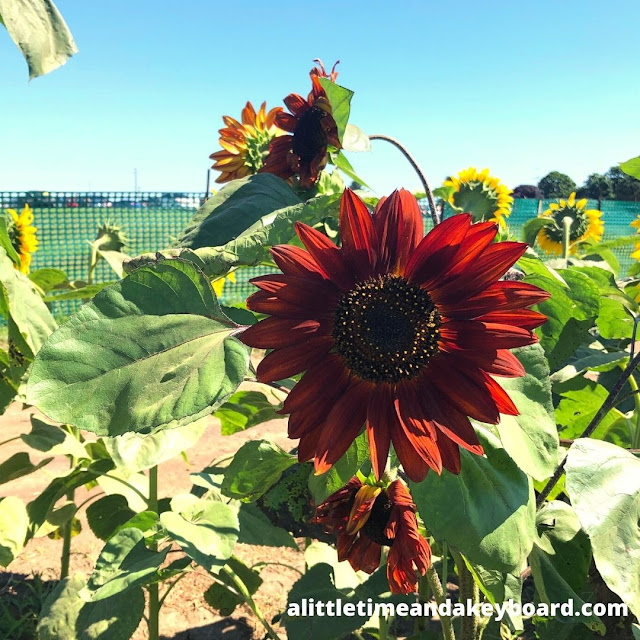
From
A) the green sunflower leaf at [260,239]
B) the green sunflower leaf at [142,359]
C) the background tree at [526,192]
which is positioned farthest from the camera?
the background tree at [526,192]

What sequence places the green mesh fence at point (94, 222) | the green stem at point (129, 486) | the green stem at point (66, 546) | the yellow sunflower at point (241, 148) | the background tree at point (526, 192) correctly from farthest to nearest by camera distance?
the background tree at point (526, 192) → the green mesh fence at point (94, 222) → the green stem at point (66, 546) → the green stem at point (129, 486) → the yellow sunflower at point (241, 148)

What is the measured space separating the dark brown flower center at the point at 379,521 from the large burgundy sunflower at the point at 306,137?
0.41 meters

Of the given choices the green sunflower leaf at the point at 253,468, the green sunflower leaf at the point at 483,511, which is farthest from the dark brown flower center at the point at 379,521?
the green sunflower leaf at the point at 483,511

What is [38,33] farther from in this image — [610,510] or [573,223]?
[573,223]

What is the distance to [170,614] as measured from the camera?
167 centimetres

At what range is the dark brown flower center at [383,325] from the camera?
0.56 metres

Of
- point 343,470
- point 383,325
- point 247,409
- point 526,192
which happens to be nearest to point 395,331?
point 383,325

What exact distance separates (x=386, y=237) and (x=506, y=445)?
0.65 ft

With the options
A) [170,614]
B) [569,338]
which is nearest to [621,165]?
[569,338]

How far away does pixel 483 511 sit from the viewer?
0.54m

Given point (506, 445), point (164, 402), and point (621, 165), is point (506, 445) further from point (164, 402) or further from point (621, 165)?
point (621, 165)

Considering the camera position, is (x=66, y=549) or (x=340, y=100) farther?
(x=66, y=549)

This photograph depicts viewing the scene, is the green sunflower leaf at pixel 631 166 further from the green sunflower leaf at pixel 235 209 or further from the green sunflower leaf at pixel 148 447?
the green sunflower leaf at pixel 148 447

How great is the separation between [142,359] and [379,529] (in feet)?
1.49
